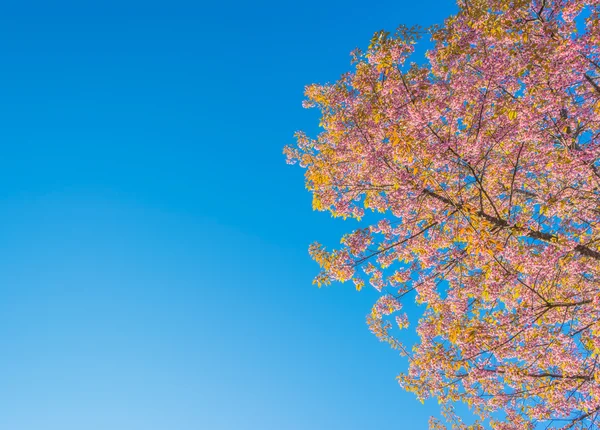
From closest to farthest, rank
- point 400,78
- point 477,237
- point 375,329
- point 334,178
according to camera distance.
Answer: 1. point 477,237
2. point 400,78
3. point 334,178
4. point 375,329

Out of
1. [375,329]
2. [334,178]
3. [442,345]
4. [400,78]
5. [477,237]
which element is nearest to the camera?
[477,237]

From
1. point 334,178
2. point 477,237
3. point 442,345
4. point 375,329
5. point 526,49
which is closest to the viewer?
point 477,237

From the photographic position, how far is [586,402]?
644cm

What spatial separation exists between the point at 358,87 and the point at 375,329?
602 centimetres

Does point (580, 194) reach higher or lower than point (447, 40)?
lower

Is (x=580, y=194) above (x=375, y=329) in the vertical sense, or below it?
above

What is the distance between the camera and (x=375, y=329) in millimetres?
9367

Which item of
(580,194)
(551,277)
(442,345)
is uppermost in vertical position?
(580,194)

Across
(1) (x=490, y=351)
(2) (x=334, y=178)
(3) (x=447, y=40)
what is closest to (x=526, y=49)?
(3) (x=447, y=40)

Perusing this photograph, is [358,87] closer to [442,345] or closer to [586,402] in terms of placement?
[442,345]

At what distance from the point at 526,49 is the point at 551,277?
4.00 m

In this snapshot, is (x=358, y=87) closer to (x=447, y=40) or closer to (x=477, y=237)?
(x=447, y=40)

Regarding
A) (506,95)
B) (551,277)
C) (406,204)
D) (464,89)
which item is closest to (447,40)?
(464,89)

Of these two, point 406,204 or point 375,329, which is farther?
point 375,329
